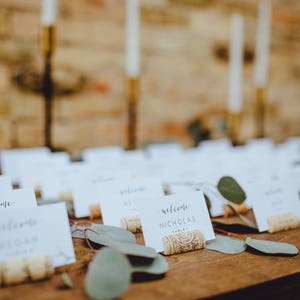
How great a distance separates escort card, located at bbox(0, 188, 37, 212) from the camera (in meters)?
0.76

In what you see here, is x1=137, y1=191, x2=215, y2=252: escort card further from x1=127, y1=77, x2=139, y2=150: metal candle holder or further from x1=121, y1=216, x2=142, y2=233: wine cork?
x1=127, y1=77, x2=139, y2=150: metal candle holder

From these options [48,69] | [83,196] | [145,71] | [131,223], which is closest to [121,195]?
[131,223]

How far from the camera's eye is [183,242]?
81cm

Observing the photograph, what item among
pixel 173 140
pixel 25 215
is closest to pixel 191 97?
pixel 173 140

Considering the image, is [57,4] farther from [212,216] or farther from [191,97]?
[212,216]

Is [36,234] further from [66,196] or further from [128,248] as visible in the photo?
[66,196]

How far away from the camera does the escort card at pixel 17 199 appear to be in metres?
0.76

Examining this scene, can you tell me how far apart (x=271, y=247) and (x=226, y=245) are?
0.09 meters

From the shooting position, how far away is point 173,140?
7.27 feet

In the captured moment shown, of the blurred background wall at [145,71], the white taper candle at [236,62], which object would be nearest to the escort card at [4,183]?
the blurred background wall at [145,71]

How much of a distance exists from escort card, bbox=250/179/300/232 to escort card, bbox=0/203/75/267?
44 cm

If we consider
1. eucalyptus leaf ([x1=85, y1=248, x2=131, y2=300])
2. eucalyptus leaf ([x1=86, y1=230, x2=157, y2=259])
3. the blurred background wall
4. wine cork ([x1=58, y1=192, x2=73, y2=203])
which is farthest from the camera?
the blurred background wall

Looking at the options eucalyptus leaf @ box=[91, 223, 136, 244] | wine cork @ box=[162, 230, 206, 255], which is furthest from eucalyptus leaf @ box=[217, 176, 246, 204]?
eucalyptus leaf @ box=[91, 223, 136, 244]

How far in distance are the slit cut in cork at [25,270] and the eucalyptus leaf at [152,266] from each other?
0.45ft
